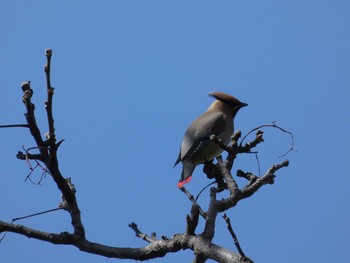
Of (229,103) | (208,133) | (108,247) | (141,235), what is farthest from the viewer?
(229,103)

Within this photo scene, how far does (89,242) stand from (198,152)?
7.15ft

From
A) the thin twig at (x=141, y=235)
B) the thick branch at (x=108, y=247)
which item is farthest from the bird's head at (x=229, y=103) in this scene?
the thick branch at (x=108, y=247)

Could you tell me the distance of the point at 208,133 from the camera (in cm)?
516

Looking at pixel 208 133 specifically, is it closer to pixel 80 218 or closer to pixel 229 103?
pixel 229 103

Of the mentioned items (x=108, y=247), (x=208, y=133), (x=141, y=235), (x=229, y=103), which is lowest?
(x=108, y=247)

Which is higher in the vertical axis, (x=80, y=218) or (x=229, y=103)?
(x=229, y=103)

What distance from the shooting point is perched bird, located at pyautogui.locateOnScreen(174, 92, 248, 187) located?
4.85 meters

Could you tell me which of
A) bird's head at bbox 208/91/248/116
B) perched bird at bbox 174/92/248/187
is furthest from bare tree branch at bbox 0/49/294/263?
bird's head at bbox 208/91/248/116

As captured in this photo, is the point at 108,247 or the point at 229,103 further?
the point at 229,103

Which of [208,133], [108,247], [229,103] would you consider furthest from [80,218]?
[229,103]

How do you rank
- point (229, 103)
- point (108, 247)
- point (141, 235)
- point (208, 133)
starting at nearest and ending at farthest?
point (108, 247) → point (141, 235) → point (208, 133) → point (229, 103)

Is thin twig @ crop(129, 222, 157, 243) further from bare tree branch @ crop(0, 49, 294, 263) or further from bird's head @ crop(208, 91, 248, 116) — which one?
bird's head @ crop(208, 91, 248, 116)

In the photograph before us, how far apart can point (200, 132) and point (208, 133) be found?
0.26 ft

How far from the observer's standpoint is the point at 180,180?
15.1ft
